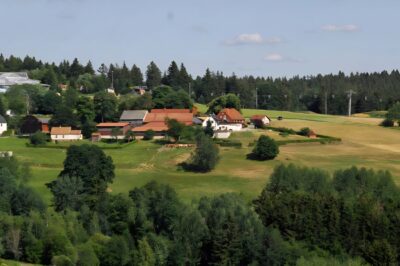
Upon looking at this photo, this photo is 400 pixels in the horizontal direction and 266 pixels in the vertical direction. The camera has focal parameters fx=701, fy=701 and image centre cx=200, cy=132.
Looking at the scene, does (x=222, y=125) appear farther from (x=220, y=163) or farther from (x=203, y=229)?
(x=203, y=229)

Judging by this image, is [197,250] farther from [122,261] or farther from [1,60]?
[1,60]

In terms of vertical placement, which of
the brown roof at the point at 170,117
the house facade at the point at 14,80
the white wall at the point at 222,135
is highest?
the house facade at the point at 14,80

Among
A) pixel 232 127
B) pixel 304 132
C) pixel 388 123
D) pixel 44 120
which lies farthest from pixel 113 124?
pixel 388 123

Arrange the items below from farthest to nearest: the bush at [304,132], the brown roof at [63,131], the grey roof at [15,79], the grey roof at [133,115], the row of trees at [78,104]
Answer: the grey roof at [15,79] → the grey roof at [133,115] → the row of trees at [78,104] → the bush at [304,132] → the brown roof at [63,131]

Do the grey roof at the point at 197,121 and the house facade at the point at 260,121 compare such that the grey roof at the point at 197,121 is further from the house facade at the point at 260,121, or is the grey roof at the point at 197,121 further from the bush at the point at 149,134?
the house facade at the point at 260,121

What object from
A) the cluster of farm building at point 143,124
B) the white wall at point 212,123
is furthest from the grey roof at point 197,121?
the white wall at point 212,123

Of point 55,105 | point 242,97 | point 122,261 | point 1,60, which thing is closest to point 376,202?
point 122,261

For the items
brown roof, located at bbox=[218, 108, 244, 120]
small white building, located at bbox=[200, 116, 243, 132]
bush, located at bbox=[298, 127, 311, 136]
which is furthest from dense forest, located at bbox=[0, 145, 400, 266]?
brown roof, located at bbox=[218, 108, 244, 120]
